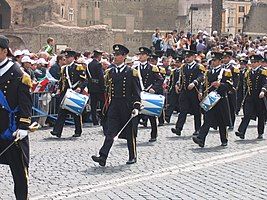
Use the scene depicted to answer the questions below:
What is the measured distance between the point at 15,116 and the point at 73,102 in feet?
21.2

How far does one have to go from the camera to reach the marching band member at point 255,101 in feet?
48.7

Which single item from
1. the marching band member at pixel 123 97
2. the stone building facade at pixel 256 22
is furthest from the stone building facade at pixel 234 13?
the marching band member at pixel 123 97

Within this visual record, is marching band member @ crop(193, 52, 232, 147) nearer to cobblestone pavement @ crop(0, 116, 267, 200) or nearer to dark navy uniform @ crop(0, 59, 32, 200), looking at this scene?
cobblestone pavement @ crop(0, 116, 267, 200)

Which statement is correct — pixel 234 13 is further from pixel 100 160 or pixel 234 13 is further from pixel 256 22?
pixel 100 160

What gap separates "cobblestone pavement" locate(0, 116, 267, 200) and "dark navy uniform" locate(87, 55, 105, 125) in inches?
107

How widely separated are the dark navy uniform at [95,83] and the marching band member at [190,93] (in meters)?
2.58

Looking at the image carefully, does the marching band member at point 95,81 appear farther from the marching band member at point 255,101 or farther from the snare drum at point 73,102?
the marching band member at point 255,101

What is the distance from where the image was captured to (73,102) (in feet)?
47.5

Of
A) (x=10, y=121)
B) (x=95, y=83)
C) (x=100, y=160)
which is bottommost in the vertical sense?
(x=100, y=160)

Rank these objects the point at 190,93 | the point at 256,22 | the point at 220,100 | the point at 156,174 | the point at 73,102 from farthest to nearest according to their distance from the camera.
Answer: the point at 256,22 < the point at 190,93 < the point at 73,102 < the point at 220,100 < the point at 156,174

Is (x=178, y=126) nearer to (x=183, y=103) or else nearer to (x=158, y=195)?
(x=183, y=103)

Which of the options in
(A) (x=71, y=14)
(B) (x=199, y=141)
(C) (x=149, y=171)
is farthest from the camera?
(A) (x=71, y=14)

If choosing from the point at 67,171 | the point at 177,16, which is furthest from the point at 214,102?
the point at 177,16

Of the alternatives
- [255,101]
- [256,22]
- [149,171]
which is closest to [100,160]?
[149,171]
